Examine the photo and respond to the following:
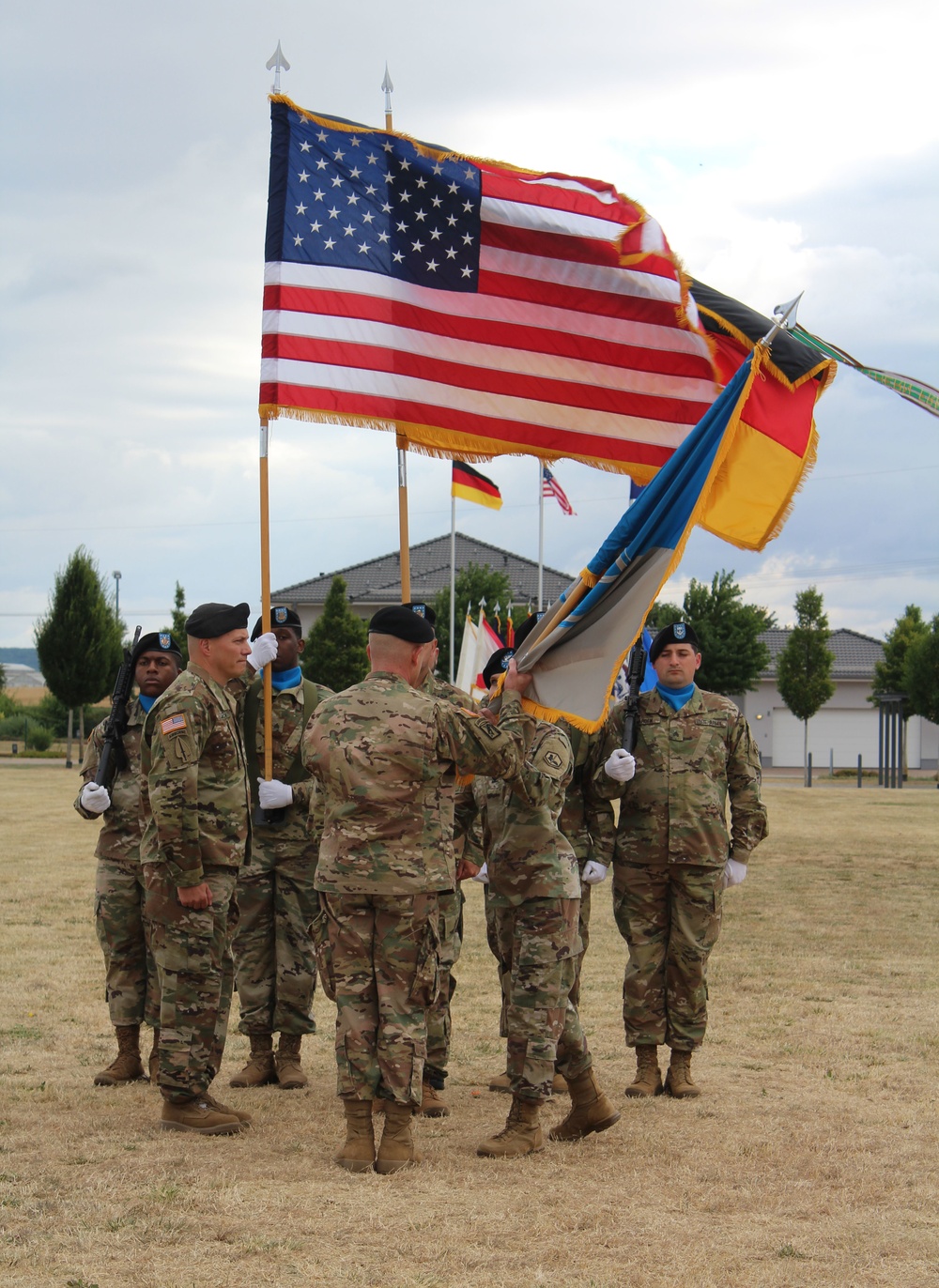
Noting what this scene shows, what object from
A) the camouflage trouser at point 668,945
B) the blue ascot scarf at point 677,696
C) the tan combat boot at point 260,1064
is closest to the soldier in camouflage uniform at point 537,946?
the camouflage trouser at point 668,945

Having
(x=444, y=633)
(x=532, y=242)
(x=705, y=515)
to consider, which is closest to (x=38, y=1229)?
(x=705, y=515)

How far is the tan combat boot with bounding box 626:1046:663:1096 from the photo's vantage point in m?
6.46

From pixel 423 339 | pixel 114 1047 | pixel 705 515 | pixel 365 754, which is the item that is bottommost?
pixel 114 1047

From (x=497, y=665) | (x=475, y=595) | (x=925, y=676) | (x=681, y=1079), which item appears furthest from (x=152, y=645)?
(x=925, y=676)

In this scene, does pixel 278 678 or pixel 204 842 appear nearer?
pixel 204 842

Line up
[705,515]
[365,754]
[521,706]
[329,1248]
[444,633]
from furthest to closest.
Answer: [444,633] < [705,515] < [521,706] < [365,754] < [329,1248]

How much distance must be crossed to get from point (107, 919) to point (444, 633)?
121ft

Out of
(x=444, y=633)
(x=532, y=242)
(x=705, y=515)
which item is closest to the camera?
(x=705, y=515)

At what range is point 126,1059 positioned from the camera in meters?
6.68

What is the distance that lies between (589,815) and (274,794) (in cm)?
163

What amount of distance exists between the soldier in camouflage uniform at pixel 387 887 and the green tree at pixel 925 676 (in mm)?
42399

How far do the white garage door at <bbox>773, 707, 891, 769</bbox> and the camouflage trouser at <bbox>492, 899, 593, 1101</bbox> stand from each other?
57.0m

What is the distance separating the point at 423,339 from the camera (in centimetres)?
718

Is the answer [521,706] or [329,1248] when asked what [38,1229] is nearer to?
[329,1248]
